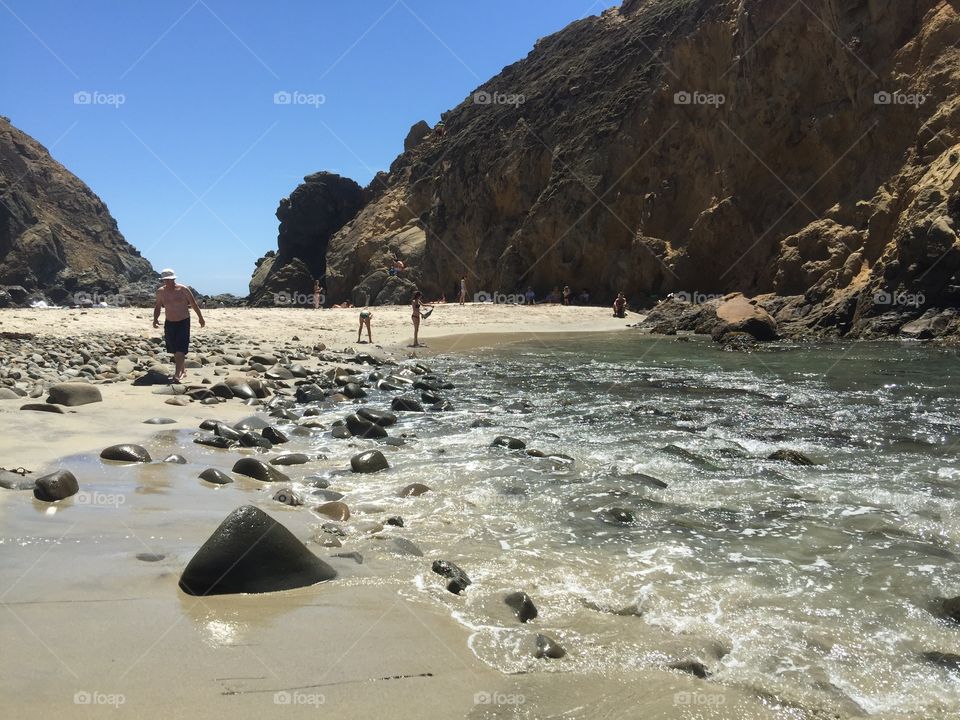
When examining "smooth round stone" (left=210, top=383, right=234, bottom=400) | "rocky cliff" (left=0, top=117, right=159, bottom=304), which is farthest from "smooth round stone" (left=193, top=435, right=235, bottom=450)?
"rocky cliff" (left=0, top=117, right=159, bottom=304)

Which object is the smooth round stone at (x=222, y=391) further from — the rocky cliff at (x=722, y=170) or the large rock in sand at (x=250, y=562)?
the rocky cliff at (x=722, y=170)

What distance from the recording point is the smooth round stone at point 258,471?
5.05 meters

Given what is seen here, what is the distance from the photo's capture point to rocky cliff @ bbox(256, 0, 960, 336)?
64.1 feet

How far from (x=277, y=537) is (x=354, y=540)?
0.75 metres

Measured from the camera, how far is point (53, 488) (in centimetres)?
401

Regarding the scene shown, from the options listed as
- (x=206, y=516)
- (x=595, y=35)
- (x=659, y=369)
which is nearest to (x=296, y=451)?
(x=206, y=516)

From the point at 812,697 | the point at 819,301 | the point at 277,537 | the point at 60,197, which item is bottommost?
the point at 812,697

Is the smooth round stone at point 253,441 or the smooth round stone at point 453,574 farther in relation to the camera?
the smooth round stone at point 253,441

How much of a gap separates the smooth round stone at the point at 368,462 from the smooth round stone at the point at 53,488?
1.95 metres

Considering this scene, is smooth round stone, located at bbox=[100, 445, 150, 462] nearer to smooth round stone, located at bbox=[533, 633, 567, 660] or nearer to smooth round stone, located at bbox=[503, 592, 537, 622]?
smooth round stone, located at bbox=[503, 592, 537, 622]

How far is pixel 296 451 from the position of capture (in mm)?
6051

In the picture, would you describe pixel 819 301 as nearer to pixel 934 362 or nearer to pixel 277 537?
pixel 934 362

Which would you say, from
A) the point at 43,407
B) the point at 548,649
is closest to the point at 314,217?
the point at 43,407

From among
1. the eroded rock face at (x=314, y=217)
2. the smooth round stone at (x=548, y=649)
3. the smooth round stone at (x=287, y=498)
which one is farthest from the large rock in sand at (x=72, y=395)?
the eroded rock face at (x=314, y=217)
